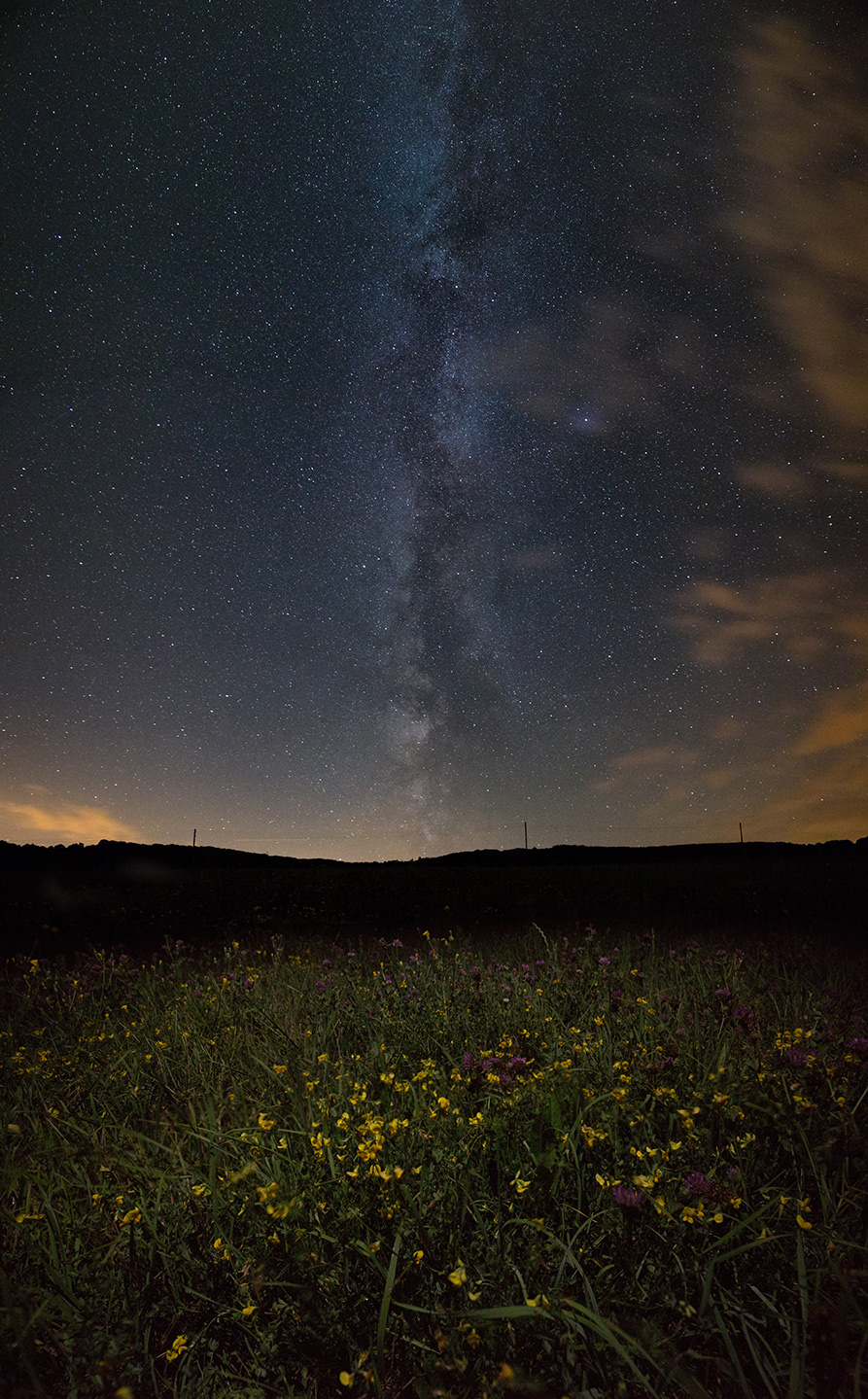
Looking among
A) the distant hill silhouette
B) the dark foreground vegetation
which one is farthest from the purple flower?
the distant hill silhouette

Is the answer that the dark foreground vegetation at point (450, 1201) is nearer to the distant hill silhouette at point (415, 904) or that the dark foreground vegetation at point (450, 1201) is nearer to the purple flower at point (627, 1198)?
the purple flower at point (627, 1198)

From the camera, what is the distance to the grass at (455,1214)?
1.90 metres

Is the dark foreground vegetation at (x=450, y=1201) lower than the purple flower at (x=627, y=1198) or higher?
lower

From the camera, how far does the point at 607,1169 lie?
2557 millimetres

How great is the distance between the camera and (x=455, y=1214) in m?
2.38

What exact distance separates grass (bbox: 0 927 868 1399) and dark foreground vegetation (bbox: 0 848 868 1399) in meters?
0.01

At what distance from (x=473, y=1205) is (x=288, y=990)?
133 inches

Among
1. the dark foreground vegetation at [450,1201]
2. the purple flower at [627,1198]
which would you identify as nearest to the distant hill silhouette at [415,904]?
the dark foreground vegetation at [450,1201]

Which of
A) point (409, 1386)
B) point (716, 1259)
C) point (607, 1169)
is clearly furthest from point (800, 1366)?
point (409, 1386)

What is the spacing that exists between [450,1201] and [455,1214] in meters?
0.12

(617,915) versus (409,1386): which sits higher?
(617,915)

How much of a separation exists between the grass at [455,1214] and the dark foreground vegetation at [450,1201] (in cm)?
1

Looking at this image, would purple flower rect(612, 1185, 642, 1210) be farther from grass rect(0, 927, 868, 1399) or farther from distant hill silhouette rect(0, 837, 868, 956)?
distant hill silhouette rect(0, 837, 868, 956)

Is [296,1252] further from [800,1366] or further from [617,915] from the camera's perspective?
[617,915]
